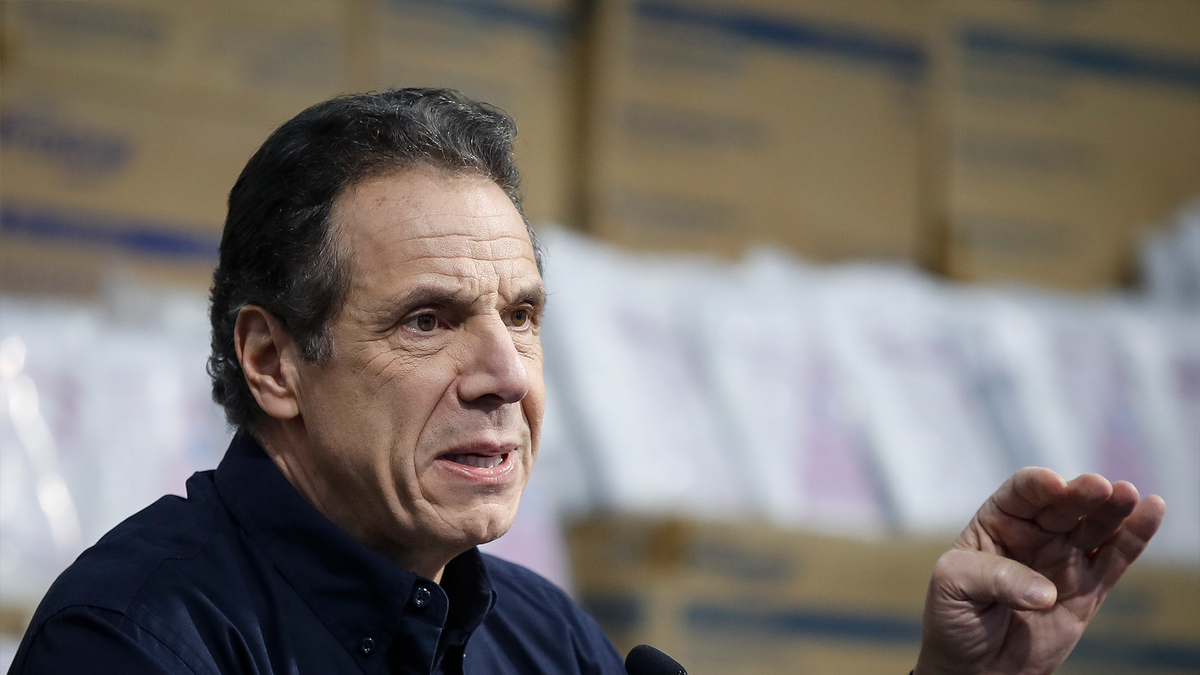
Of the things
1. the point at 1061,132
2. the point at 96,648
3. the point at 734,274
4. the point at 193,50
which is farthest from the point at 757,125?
the point at 96,648

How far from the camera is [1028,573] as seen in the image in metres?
1.43

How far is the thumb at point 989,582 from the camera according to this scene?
1.42 m

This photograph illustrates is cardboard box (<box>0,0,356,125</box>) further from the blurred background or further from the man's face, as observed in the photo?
the man's face

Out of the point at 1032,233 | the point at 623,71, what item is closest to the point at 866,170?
the point at 1032,233

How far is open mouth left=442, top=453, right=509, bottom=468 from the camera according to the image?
1.36m

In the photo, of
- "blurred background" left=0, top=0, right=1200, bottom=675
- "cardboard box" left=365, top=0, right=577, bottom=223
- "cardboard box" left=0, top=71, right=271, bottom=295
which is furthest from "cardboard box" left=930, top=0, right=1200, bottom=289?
"cardboard box" left=0, top=71, right=271, bottom=295

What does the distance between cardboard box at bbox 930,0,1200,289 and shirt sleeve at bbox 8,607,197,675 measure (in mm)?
2835

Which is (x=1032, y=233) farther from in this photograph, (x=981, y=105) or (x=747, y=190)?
(x=747, y=190)

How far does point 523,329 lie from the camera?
1.47 m

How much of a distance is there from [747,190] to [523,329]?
2.05m

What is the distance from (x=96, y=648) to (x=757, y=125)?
8.45 feet

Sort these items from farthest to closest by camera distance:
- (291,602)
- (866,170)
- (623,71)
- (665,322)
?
1. (866,170)
2. (623,71)
3. (665,322)
4. (291,602)

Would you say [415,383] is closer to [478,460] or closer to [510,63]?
[478,460]

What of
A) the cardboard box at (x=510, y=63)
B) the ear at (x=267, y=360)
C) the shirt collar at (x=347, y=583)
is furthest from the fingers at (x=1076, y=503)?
the cardboard box at (x=510, y=63)
